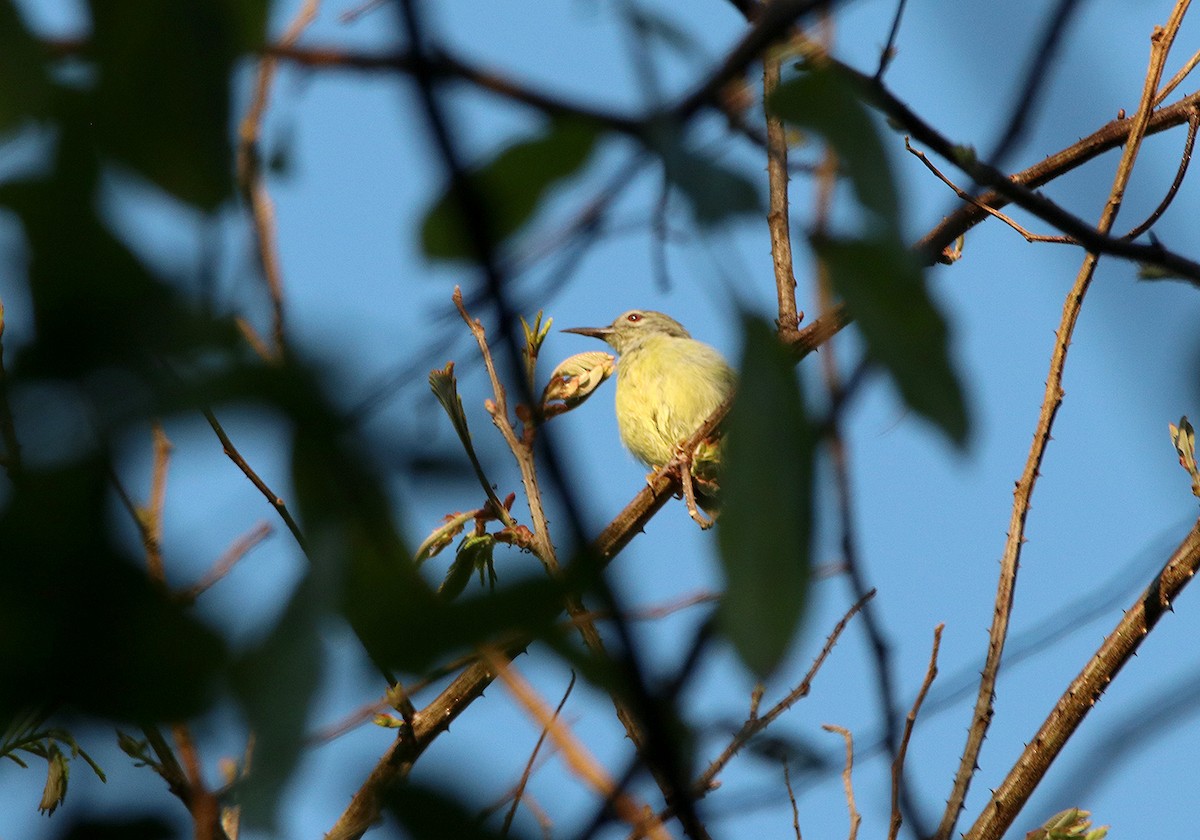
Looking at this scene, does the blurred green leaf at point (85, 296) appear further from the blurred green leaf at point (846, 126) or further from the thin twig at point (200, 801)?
the blurred green leaf at point (846, 126)

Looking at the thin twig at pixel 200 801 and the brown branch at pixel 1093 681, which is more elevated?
the brown branch at pixel 1093 681

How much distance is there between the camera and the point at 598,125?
27.8 inches

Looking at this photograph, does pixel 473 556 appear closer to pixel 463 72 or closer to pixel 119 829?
pixel 119 829

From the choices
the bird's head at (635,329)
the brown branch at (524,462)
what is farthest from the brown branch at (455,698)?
the bird's head at (635,329)

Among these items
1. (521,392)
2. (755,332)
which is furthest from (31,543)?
(755,332)

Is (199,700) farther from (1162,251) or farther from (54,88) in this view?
(1162,251)

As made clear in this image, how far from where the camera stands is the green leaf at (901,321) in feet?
2.16

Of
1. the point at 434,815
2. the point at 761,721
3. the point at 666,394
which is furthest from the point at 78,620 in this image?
the point at 666,394

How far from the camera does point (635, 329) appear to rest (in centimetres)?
758

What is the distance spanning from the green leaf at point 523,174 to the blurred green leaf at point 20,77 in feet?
0.85

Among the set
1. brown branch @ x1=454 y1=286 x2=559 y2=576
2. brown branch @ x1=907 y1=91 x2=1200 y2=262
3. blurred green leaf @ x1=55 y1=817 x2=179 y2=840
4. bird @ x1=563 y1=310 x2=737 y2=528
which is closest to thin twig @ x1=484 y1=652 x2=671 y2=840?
blurred green leaf @ x1=55 y1=817 x2=179 y2=840

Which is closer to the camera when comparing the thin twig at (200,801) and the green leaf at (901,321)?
the green leaf at (901,321)

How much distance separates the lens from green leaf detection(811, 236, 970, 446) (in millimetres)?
659

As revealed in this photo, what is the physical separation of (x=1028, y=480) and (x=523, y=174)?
2067 mm
